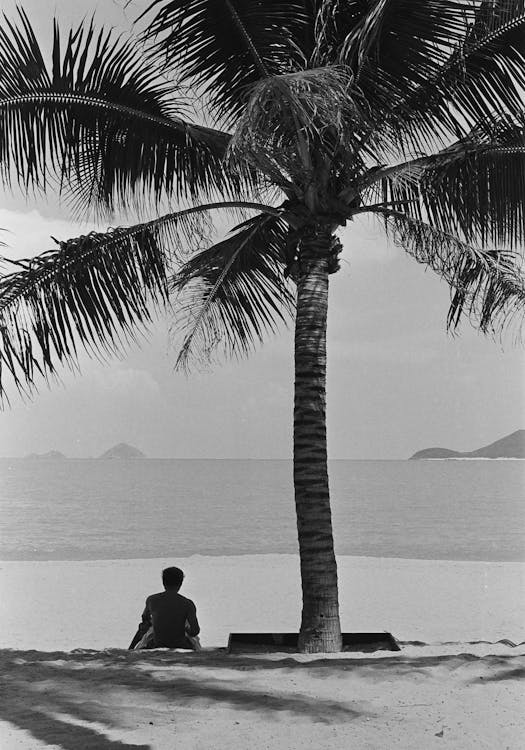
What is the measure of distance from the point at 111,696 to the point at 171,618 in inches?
75.8

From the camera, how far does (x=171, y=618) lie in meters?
6.54

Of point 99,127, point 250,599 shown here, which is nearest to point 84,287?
point 99,127

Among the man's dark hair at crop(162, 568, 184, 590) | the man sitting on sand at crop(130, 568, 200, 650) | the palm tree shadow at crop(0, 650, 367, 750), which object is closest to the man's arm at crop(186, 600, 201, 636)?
the man sitting on sand at crop(130, 568, 200, 650)

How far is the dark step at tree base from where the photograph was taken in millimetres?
6922

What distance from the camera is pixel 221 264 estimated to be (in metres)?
9.00

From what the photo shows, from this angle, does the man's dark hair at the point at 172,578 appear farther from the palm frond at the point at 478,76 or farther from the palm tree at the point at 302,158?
the palm frond at the point at 478,76

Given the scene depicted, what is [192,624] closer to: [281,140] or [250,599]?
[281,140]

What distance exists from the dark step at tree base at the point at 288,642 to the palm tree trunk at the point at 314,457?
0.28m

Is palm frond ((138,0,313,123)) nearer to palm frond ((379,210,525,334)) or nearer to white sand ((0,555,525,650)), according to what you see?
palm frond ((379,210,525,334))

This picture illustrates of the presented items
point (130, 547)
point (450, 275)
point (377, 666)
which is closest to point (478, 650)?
point (377, 666)

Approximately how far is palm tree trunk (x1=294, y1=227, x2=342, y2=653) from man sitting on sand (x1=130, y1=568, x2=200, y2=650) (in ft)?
2.93

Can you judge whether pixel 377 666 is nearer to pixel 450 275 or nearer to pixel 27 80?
pixel 450 275

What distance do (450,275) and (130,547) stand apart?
2745cm

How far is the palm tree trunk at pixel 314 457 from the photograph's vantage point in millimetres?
6781
